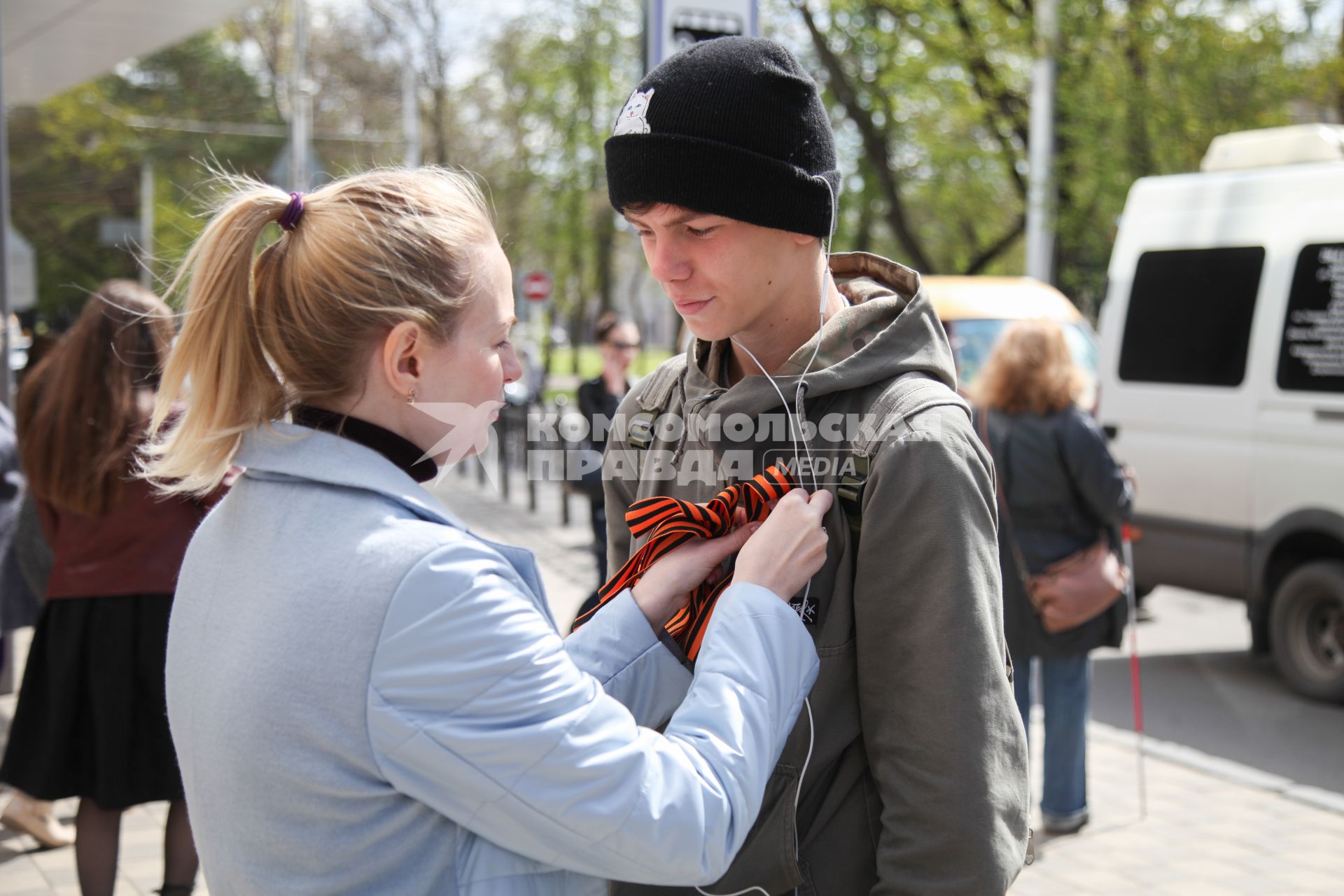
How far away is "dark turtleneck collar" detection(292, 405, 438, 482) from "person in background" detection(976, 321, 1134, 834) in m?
3.79

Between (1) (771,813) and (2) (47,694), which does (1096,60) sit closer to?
(2) (47,694)

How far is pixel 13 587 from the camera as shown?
5230 millimetres

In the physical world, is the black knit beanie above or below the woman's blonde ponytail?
above

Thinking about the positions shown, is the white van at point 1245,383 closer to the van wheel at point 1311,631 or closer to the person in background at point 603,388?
the van wheel at point 1311,631

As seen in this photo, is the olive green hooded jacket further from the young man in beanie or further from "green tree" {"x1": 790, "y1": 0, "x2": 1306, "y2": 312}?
"green tree" {"x1": 790, "y1": 0, "x2": 1306, "y2": 312}

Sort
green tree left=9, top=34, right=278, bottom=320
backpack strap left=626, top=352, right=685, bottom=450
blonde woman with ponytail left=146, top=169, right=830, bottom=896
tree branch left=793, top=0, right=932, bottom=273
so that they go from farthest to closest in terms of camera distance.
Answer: green tree left=9, top=34, right=278, bottom=320, tree branch left=793, top=0, right=932, bottom=273, backpack strap left=626, top=352, right=685, bottom=450, blonde woman with ponytail left=146, top=169, right=830, bottom=896


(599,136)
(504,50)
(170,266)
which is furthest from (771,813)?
(504,50)

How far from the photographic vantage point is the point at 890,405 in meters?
1.68

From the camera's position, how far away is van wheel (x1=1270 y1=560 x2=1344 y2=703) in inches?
271

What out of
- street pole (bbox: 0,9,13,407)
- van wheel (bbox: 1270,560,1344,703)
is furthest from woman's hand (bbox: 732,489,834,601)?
van wheel (bbox: 1270,560,1344,703)

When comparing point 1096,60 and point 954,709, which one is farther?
point 1096,60

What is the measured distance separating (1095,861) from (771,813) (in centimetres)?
359

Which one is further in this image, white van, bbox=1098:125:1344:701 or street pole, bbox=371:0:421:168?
street pole, bbox=371:0:421:168

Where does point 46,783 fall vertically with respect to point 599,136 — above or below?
below
